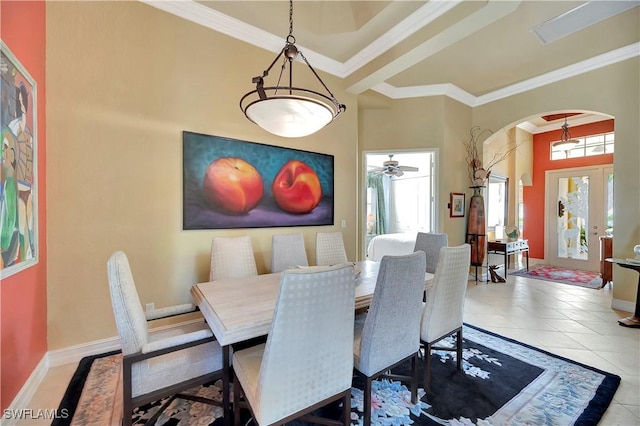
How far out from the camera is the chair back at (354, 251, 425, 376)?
4.63 ft

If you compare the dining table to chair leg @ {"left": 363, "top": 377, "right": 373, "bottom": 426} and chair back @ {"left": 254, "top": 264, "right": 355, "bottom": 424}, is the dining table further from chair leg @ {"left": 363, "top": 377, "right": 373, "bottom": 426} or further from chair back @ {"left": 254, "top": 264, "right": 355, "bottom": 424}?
chair leg @ {"left": 363, "top": 377, "right": 373, "bottom": 426}

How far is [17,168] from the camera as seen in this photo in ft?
5.42

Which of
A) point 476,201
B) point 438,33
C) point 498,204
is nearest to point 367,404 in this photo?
point 438,33

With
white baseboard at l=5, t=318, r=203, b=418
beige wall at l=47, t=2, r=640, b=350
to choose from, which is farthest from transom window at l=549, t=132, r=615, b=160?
white baseboard at l=5, t=318, r=203, b=418

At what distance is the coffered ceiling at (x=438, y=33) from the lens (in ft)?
8.68

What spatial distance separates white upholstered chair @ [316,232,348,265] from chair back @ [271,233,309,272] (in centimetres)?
22

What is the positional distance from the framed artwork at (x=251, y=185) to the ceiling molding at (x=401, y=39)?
122 centimetres

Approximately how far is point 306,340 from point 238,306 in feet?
1.99

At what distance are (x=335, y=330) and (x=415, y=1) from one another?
Answer: 3004 mm

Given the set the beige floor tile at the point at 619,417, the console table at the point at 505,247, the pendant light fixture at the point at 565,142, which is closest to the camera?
the beige floor tile at the point at 619,417

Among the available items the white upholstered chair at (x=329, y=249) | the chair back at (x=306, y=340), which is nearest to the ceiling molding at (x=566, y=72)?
the white upholstered chair at (x=329, y=249)

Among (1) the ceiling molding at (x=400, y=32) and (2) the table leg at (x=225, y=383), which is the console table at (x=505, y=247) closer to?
(1) the ceiling molding at (x=400, y=32)

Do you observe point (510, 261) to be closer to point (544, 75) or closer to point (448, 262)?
point (544, 75)

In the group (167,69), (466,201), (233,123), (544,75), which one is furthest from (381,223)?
(167,69)
